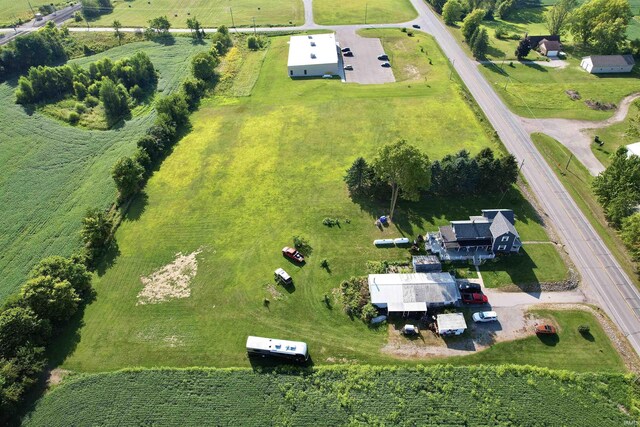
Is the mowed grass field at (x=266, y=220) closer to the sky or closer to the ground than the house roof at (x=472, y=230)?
closer to the ground

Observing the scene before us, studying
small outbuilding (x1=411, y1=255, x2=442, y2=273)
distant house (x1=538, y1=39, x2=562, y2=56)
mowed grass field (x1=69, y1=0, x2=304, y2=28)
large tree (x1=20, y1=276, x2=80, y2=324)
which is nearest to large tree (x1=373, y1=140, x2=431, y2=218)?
small outbuilding (x1=411, y1=255, x2=442, y2=273)

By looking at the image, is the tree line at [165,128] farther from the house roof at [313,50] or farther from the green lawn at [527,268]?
the green lawn at [527,268]

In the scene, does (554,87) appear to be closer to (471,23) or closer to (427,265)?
(471,23)

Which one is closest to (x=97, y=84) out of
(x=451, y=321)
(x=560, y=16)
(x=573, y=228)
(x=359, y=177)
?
(x=359, y=177)

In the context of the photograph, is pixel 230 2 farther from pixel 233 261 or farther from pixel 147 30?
pixel 233 261

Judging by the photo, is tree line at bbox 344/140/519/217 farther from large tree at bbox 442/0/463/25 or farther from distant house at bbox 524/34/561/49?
large tree at bbox 442/0/463/25

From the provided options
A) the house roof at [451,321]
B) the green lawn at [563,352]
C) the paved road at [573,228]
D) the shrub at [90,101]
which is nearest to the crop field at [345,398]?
the green lawn at [563,352]
